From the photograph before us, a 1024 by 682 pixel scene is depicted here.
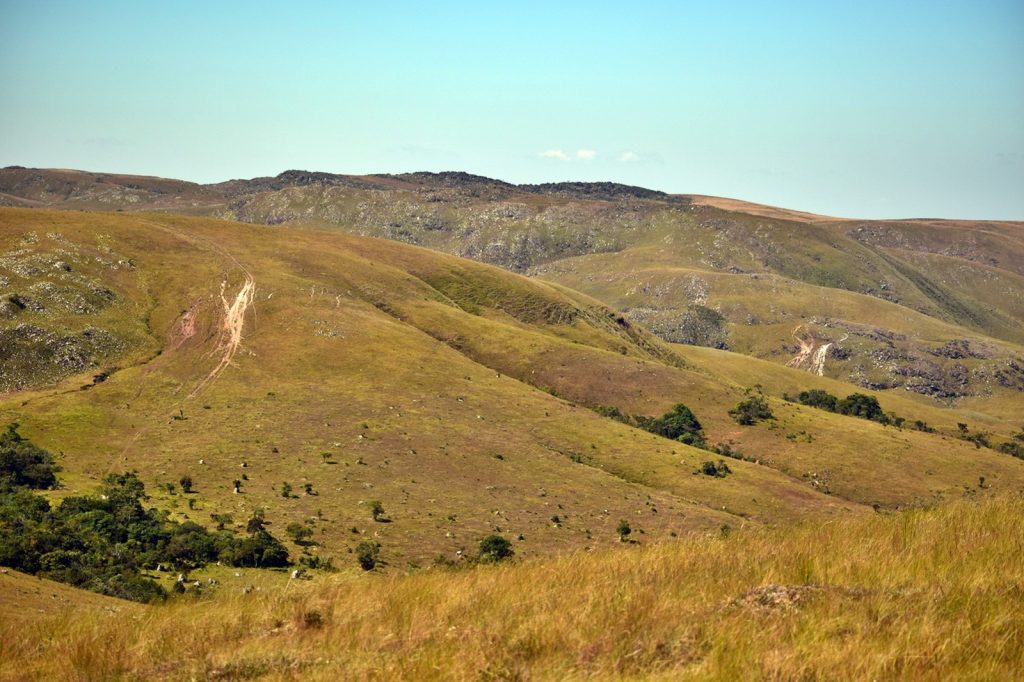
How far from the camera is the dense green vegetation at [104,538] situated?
43.7 m

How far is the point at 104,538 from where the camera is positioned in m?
60.4

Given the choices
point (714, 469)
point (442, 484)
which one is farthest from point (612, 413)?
point (442, 484)

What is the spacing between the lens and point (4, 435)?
295ft

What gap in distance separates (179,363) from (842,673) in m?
121

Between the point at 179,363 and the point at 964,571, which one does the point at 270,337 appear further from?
the point at 964,571

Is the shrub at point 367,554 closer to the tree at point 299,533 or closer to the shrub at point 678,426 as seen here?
the tree at point 299,533

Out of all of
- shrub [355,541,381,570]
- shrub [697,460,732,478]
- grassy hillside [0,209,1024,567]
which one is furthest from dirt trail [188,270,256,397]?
shrub [697,460,732,478]

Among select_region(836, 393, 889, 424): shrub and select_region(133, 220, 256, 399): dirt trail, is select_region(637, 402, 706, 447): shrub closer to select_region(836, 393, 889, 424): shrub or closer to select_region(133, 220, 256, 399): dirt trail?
select_region(836, 393, 889, 424): shrub

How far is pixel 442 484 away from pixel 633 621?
8554 cm

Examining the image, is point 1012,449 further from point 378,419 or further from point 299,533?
point 299,533

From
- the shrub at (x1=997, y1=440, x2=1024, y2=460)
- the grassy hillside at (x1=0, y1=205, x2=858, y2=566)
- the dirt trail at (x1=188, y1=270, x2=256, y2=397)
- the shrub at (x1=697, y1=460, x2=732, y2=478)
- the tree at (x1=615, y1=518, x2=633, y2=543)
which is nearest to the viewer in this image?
the tree at (x1=615, y1=518, x2=633, y2=543)

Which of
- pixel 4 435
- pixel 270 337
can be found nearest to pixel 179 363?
pixel 270 337

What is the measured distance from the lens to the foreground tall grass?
33.6 feet

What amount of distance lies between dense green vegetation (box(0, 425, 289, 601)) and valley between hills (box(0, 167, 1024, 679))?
742mm
